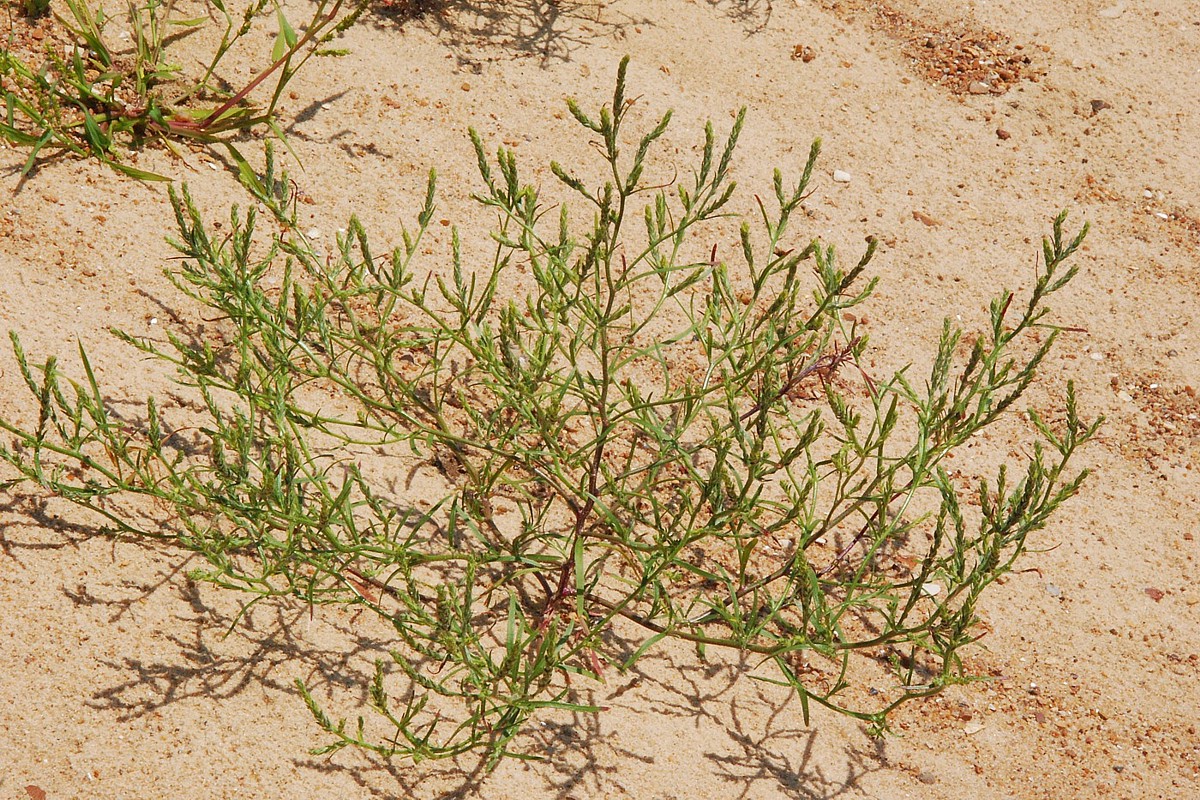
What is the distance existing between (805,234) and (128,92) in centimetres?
192

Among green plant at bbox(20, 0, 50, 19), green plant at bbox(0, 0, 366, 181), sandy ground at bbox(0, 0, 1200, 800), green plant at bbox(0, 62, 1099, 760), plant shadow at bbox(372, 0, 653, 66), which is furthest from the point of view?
plant shadow at bbox(372, 0, 653, 66)

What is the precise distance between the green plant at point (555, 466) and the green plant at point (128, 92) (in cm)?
44

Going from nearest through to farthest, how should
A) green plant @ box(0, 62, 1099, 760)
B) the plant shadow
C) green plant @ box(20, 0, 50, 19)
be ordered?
1. green plant @ box(0, 62, 1099, 760)
2. green plant @ box(20, 0, 50, 19)
3. the plant shadow

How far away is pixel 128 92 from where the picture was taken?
3.18m

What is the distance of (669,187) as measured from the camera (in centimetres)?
343

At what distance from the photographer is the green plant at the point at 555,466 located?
2.04 meters

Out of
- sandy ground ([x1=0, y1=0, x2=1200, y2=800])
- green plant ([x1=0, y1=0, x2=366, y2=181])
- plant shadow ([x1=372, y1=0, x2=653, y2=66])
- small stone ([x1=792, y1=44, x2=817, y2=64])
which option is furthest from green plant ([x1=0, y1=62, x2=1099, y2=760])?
small stone ([x1=792, y1=44, x2=817, y2=64])

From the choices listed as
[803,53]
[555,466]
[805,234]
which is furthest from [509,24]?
[555,466]

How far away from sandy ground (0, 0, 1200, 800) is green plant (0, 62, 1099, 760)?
0.11m

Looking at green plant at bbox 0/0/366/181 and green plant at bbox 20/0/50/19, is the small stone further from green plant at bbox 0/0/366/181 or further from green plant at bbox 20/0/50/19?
green plant at bbox 20/0/50/19

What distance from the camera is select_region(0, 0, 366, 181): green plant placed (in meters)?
2.95

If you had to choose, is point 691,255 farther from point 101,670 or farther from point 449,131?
point 101,670

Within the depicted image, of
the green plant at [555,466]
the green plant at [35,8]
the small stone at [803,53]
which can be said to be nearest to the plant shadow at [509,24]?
the small stone at [803,53]

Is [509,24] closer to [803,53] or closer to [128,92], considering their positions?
[803,53]
